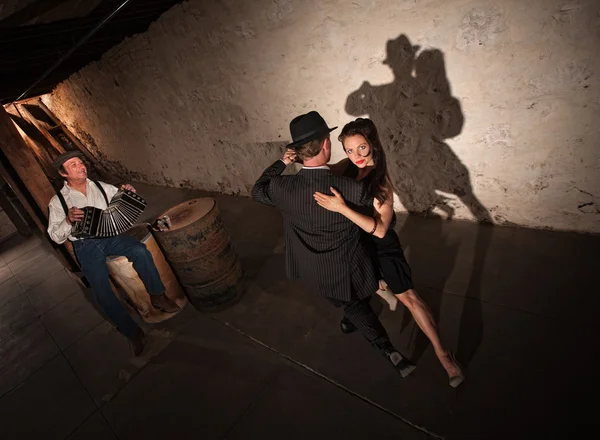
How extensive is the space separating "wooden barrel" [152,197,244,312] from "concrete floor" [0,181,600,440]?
0.24 meters

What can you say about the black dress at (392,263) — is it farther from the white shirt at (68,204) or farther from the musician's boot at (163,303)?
the white shirt at (68,204)

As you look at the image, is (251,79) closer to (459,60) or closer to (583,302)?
(459,60)

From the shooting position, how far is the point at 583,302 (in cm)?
260

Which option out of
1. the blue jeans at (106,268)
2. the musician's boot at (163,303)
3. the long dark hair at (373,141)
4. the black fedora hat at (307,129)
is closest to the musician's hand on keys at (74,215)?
the blue jeans at (106,268)

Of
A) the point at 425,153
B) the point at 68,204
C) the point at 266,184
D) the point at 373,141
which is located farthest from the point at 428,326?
the point at 68,204

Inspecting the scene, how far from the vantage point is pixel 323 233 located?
2166 millimetres

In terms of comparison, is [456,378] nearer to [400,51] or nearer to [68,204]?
[400,51]

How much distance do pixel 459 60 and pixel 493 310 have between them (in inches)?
98.3

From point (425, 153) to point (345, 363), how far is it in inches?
105

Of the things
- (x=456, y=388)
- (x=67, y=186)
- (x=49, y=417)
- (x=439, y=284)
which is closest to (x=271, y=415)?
(x=456, y=388)

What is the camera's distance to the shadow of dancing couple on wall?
3322mm

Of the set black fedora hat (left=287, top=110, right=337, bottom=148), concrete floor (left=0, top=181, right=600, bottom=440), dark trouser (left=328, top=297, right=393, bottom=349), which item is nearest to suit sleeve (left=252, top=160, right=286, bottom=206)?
black fedora hat (left=287, top=110, right=337, bottom=148)

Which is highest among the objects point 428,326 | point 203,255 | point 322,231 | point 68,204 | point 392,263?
point 68,204

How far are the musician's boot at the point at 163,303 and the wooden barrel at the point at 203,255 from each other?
0.26m
